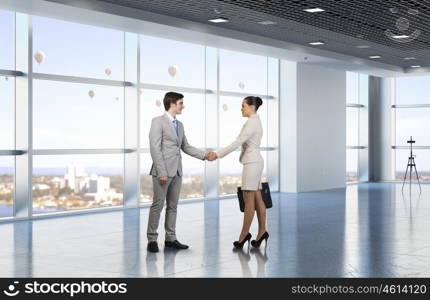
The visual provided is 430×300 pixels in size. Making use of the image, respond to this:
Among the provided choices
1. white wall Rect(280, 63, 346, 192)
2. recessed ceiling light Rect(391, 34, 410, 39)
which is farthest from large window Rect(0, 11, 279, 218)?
recessed ceiling light Rect(391, 34, 410, 39)

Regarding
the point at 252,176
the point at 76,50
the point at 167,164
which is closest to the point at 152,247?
the point at 167,164

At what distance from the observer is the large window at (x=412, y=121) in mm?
19234

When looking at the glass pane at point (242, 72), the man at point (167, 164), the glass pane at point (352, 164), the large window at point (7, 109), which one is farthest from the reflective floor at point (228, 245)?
the glass pane at point (352, 164)

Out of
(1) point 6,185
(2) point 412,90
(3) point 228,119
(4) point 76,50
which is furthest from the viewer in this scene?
(2) point 412,90

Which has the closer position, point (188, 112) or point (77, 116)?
point (77, 116)

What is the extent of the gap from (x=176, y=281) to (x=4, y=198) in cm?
560

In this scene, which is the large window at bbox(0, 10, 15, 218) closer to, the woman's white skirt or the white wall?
the woman's white skirt

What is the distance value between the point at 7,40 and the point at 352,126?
37.8ft

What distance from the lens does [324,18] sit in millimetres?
10188

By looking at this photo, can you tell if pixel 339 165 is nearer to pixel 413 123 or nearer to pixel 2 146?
pixel 413 123

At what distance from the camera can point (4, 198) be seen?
10.1m

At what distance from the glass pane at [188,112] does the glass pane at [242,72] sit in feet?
2.62

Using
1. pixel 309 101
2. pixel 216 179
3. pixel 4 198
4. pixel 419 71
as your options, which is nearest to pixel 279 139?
pixel 309 101

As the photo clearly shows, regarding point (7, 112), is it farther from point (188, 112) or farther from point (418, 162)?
point (418, 162)
